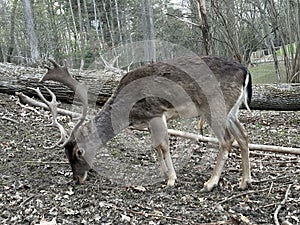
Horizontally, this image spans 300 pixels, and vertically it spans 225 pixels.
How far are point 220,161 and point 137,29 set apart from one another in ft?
71.9

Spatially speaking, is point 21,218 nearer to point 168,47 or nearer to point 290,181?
point 290,181

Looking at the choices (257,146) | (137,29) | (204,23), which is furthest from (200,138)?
(137,29)

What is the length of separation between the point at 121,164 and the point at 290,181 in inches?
82.5

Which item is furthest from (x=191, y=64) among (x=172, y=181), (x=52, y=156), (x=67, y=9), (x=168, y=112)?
(x=67, y=9)

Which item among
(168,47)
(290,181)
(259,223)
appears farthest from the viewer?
(168,47)

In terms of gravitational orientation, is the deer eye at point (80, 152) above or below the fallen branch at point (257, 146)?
above

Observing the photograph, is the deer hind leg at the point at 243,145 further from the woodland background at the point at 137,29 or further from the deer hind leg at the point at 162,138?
the woodland background at the point at 137,29

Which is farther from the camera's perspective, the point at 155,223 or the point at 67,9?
the point at 67,9

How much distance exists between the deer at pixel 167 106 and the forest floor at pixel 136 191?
23 centimetres

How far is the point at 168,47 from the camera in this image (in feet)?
69.6

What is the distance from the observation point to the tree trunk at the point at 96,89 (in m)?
7.55

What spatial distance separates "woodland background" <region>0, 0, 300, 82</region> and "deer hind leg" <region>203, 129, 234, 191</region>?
789 cm

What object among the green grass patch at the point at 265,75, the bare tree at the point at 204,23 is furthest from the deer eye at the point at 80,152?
the green grass patch at the point at 265,75

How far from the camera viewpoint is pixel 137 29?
25469 mm
